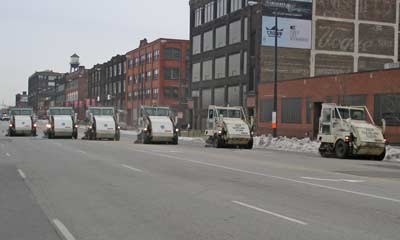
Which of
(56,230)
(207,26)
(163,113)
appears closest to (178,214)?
(56,230)

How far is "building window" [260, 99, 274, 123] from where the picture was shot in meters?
65.4

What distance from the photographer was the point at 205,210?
1177 cm

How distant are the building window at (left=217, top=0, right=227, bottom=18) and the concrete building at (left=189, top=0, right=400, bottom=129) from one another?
37.6 inches

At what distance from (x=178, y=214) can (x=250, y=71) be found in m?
63.6

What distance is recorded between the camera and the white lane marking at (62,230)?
29.9 ft

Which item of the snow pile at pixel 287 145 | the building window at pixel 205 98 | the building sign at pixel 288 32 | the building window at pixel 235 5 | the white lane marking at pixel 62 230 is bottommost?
the snow pile at pixel 287 145

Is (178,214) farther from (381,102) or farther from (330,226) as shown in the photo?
(381,102)

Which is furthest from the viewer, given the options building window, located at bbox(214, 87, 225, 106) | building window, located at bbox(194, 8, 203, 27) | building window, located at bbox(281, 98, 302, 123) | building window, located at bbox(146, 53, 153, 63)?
building window, located at bbox(146, 53, 153, 63)

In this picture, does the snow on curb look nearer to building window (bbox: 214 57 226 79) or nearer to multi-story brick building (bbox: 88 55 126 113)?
building window (bbox: 214 57 226 79)

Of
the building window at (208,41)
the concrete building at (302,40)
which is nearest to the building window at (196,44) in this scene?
the building window at (208,41)

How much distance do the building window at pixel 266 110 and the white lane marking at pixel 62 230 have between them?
5527 centimetres

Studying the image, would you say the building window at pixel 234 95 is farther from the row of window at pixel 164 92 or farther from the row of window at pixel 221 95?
the row of window at pixel 164 92

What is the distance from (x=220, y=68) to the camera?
273 ft

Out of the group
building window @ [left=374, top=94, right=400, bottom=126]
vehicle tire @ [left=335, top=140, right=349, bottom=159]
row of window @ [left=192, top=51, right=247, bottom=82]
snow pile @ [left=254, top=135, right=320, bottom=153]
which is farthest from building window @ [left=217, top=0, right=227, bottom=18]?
vehicle tire @ [left=335, top=140, right=349, bottom=159]
